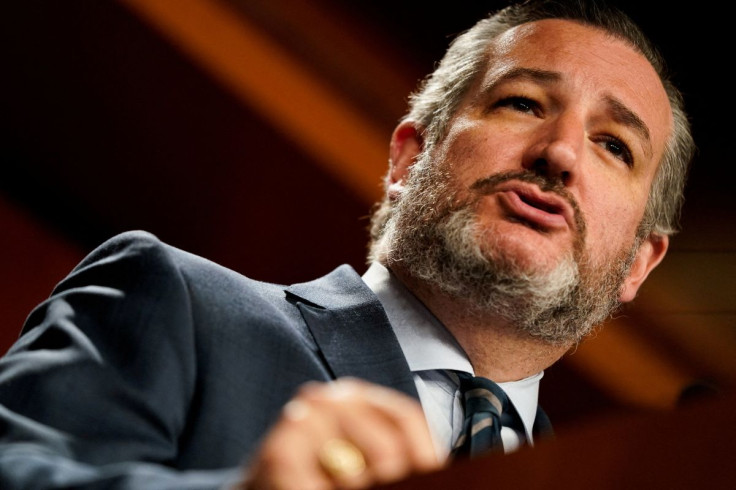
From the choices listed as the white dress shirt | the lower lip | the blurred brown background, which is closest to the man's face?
the lower lip

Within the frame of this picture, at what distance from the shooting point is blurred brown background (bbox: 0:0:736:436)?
1586 millimetres

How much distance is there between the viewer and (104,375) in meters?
0.77

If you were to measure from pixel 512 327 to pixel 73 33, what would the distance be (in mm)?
963

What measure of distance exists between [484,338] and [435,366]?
4.4 inches

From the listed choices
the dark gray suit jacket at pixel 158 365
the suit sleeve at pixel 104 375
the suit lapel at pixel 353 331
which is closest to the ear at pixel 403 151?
the suit lapel at pixel 353 331

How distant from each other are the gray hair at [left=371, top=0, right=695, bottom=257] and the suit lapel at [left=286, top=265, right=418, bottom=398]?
309mm

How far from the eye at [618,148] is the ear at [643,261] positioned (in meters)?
0.19

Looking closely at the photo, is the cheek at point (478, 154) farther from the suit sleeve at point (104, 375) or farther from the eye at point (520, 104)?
the suit sleeve at point (104, 375)

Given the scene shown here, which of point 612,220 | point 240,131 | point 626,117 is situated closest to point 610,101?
point 626,117

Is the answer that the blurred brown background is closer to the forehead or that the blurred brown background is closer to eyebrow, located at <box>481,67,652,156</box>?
the forehead

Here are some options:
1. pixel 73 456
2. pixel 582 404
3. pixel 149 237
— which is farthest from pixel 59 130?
pixel 582 404

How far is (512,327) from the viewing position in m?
1.17

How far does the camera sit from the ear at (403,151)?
4.64 ft

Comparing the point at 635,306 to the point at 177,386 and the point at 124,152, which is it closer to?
the point at 124,152
